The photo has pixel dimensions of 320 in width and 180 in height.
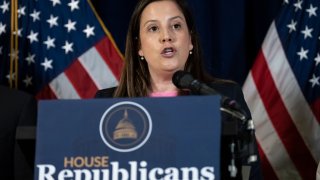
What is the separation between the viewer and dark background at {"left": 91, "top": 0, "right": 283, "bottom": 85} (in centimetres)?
267

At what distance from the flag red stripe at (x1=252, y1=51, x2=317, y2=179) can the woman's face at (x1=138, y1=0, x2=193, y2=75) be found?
2.65ft

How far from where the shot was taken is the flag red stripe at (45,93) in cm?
254

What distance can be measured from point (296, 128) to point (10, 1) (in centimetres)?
137

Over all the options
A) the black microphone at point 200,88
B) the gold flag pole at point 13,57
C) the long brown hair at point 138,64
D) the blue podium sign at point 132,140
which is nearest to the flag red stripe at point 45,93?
the gold flag pole at point 13,57

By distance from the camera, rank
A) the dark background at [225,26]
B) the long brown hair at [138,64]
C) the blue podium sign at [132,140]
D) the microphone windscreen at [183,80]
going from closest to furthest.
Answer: the blue podium sign at [132,140], the microphone windscreen at [183,80], the long brown hair at [138,64], the dark background at [225,26]

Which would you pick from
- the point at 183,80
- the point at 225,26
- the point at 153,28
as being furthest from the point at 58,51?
the point at 183,80

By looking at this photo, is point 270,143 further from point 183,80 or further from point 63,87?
point 183,80

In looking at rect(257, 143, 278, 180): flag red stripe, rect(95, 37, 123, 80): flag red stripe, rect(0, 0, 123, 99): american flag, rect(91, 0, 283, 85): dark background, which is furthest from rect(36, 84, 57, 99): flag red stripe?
rect(257, 143, 278, 180): flag red stripe

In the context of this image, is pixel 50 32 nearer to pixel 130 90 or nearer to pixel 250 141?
pixel 130 90

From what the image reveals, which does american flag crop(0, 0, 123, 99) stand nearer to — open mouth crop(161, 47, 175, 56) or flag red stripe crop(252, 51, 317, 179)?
flag red stripe crop(252, 51, 317, 179)

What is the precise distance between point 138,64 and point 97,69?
2.39ft

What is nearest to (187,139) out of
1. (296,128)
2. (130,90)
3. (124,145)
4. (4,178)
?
(124,145)

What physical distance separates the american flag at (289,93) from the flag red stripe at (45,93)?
854 millimetres

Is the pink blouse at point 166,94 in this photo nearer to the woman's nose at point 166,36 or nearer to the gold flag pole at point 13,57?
the woman's nose at point 166,36
